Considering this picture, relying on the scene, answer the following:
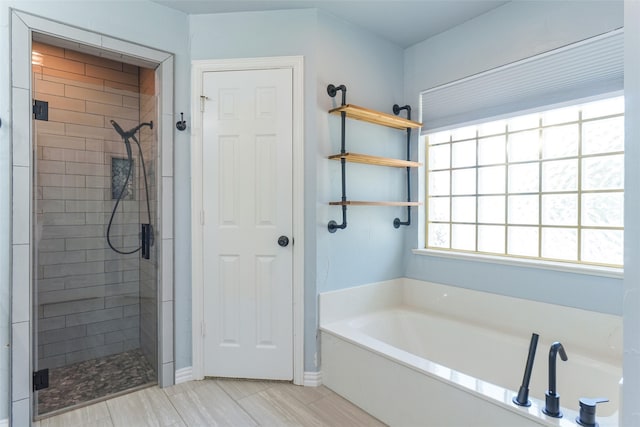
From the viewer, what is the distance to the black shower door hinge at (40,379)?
1.82m

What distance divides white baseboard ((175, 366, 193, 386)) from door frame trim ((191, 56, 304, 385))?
3 cm

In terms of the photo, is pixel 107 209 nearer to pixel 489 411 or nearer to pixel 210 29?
pixel 210 29

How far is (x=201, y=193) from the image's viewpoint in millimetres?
2262

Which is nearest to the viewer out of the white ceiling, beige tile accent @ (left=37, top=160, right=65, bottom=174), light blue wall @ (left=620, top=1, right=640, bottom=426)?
light blue wall @ (left=620, top=1, right=640, bottom=426)

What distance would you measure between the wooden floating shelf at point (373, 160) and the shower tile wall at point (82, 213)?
1.42 m

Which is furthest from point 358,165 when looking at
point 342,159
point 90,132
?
point 90,132

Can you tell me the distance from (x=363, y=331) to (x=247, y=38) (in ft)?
6.83

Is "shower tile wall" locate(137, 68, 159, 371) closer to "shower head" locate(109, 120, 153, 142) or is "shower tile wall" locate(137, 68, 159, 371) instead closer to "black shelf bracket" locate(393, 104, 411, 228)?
"shower head" locate(109, 120, 153, 142)

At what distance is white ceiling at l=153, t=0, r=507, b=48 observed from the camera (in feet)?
7.05

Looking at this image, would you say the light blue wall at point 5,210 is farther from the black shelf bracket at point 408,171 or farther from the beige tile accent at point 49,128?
the black shelf bracket at point 408,171

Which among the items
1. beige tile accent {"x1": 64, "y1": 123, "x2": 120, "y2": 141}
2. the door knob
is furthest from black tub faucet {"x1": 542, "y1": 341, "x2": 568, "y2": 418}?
beige tile accent {"x1": 64, "y1": 123, "x2": 120, "y2": 141}

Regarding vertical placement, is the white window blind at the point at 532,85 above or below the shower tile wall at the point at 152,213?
above

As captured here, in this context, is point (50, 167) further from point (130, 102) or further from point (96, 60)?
point (96, 60)

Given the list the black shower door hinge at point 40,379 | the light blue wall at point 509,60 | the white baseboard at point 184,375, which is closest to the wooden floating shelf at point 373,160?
the light blue wall at point 509,60
